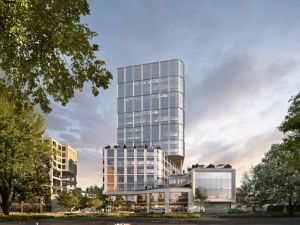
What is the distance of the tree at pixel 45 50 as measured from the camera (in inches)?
556

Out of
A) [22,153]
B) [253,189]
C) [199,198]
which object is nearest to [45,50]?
[22,153]

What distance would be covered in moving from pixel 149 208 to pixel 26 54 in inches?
5823

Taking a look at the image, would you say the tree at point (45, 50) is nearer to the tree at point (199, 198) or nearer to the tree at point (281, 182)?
the tree at point (281, 182)

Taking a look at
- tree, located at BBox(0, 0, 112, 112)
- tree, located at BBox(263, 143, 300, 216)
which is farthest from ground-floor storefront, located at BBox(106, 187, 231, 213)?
tree, located at BBox(0, 0, 112, 112)

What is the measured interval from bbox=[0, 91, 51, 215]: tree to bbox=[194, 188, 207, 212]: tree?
7927 centimetres

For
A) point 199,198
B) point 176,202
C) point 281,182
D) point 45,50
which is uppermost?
point 45,50

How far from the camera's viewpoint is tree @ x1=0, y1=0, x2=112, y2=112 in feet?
46.4

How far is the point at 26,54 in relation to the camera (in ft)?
53.1

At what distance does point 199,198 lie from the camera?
142 metres

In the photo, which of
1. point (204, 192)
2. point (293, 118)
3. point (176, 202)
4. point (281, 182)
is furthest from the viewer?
point (204, 192)

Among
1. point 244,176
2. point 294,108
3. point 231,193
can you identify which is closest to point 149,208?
point 231,193

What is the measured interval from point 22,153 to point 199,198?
303 feet

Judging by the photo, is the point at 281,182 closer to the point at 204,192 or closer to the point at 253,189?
the point at 253,189

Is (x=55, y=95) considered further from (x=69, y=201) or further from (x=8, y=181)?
(x=69, y=201)
